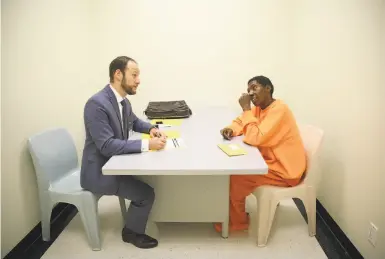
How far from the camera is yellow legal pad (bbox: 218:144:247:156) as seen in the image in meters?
1.88

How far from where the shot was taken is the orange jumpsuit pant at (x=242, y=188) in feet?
7.35

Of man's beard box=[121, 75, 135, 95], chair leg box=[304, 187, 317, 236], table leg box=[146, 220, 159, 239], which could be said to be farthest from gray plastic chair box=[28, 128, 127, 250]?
chair leg box=[304, 187, 317, 236]

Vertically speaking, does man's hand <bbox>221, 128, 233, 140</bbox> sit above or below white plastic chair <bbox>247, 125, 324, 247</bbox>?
above

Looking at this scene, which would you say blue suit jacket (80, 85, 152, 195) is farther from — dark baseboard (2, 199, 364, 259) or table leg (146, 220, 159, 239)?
dark baseboard (2, 199, 364, 259)

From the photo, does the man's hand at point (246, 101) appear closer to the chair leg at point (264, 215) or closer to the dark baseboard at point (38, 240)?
the chair leg at point (264, 215)

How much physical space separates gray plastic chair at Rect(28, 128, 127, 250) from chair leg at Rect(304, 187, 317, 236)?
1.43m

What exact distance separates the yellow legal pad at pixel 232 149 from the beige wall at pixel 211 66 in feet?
2.52

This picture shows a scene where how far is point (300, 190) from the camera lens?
2229 mm

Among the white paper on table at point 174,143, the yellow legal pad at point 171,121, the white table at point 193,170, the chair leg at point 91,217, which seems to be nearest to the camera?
the white table at point 193,170

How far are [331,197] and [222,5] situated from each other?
196 centimetres

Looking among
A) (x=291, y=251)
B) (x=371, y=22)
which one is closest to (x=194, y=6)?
(x=371, y=22)

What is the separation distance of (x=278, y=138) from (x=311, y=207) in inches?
22.1

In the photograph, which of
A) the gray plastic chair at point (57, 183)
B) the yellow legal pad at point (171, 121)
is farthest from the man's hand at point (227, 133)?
the gray plastic chair at point (57, 183)

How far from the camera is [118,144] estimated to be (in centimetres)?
193
